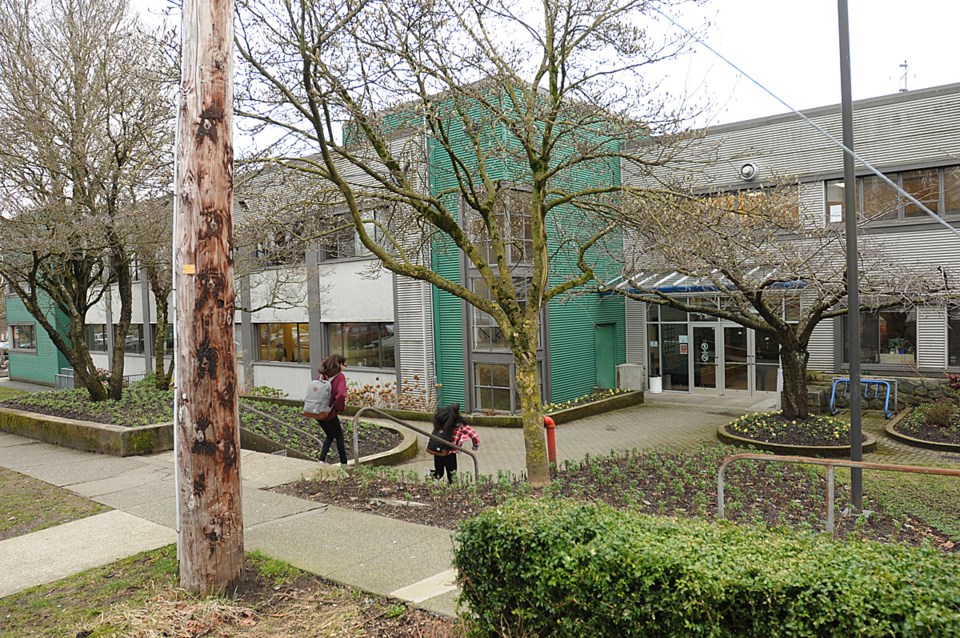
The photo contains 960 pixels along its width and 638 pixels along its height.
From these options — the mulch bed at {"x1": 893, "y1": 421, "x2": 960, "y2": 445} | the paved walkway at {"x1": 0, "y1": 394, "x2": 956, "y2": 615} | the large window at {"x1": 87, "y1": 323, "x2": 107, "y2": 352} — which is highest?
the large window at {"x1": 87, "y1": 323, "x2": 107, "y2": 352}

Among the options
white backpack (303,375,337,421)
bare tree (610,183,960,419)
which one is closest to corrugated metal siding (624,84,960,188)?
bare tree (610,183,960,419)

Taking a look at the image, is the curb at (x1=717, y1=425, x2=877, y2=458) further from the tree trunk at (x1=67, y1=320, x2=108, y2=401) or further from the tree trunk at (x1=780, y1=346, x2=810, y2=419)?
the tree trunk at (x1=67, y1=320, x2=108, y2=401)

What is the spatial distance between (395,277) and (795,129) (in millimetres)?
12007

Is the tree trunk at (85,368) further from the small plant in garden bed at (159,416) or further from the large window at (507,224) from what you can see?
the large window at (507,224)

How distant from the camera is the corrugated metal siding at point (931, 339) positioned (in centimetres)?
1802

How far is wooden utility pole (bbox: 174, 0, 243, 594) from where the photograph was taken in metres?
4.96

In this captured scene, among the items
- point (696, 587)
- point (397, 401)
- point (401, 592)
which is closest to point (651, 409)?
point (397, 401)

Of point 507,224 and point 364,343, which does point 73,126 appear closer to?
point 507,224

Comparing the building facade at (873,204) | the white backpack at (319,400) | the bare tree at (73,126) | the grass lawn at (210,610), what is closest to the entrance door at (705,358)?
the building facade at (873,204)

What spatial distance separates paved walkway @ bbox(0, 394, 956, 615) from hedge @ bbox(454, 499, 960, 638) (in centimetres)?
88

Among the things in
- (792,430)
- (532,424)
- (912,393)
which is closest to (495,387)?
(792,430)

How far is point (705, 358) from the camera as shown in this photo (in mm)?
22391

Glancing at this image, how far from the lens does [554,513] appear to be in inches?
165

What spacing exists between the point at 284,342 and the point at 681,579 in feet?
76.5
